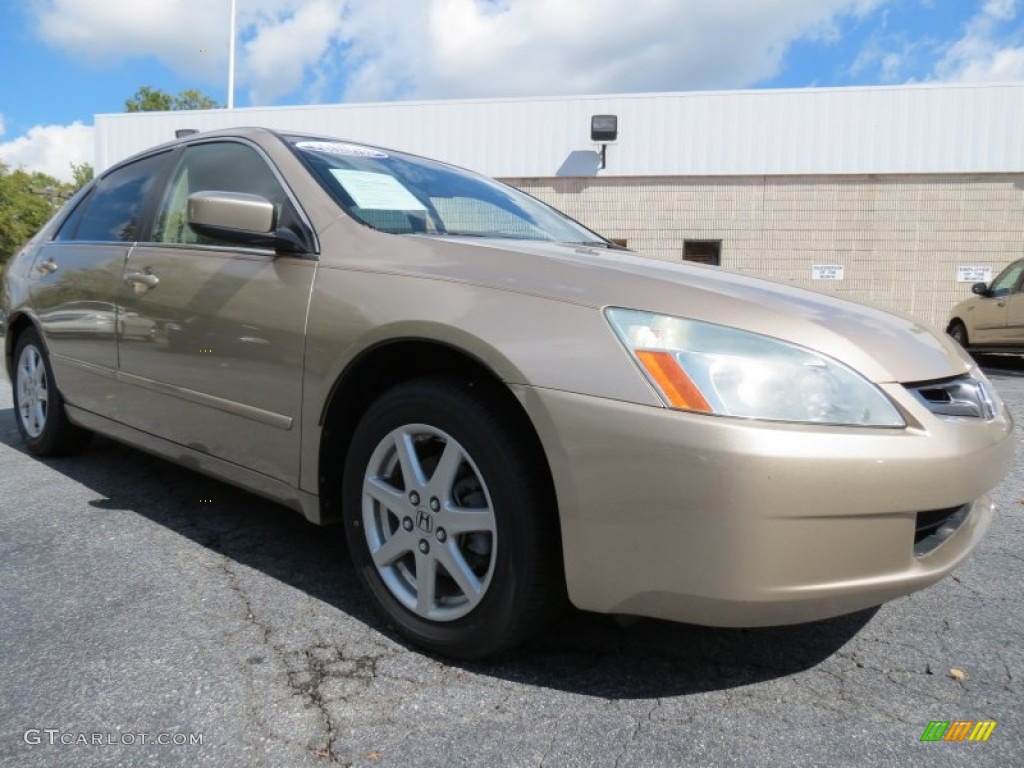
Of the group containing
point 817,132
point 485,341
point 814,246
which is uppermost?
point 817,132

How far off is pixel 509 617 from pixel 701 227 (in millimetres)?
14054

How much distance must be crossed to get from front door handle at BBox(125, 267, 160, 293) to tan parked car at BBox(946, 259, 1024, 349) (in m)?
9.95

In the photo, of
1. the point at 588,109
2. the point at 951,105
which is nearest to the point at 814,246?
the point at 951,105

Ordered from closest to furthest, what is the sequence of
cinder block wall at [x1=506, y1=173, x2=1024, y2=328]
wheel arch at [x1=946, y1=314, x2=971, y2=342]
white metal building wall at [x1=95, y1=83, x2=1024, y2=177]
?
wheel arch at [x1=946, y1=314, x2=971, y2=342]
white metal building wall at [x1=95, y1=83, x2=1024, y2=177]
cinder block wall at [x1=506, y1=173, x2=1024, y2=328]

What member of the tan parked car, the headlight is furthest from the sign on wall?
the headlight

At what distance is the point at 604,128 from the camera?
14.1 meters

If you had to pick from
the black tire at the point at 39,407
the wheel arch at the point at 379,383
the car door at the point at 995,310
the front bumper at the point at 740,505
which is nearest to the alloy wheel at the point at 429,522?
the wheel arch at the point at 379,383

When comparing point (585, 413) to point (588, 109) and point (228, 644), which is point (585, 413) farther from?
point (588, 109)

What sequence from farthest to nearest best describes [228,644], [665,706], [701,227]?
[701,227], [228,644], [665,706]

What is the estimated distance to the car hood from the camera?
1.71 metres

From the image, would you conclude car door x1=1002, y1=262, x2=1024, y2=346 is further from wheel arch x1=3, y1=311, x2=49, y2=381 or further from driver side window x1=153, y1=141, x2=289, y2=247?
wheel arch x1=3, y1=311, x2=49, y2=381

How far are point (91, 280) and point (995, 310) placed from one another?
10454 millimetres

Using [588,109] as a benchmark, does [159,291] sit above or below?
below

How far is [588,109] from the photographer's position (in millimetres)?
14609
